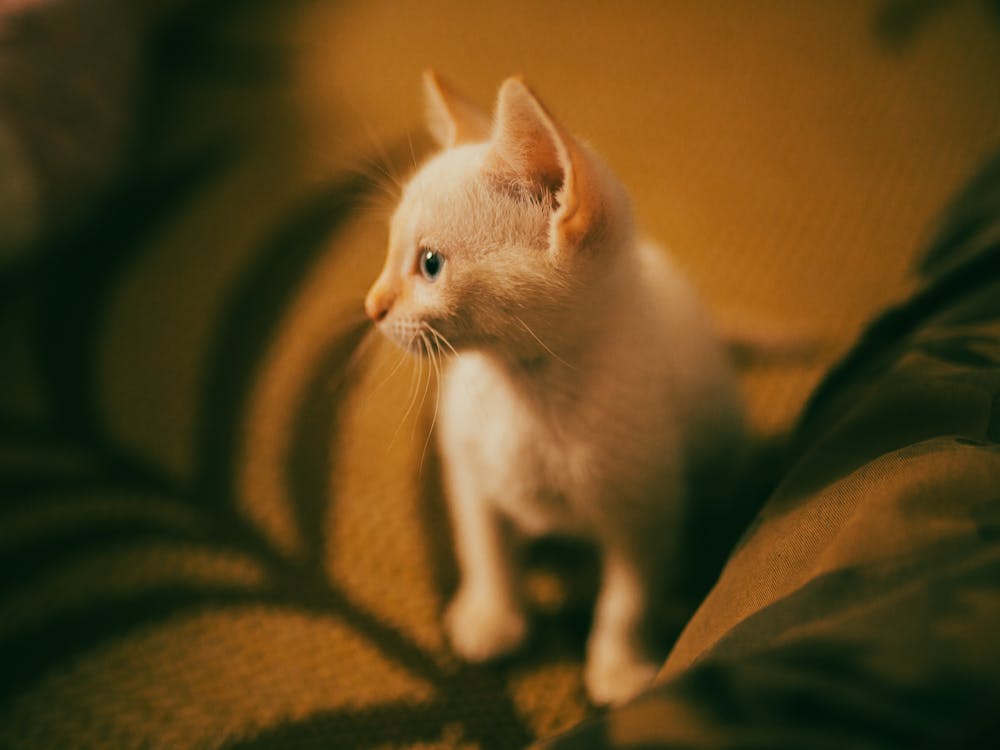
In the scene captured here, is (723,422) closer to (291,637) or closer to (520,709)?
(520,709)

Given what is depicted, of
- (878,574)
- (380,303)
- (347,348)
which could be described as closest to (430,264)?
(380,303)

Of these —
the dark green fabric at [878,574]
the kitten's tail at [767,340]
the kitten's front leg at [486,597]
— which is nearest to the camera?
the dark green fabric at [878,574]

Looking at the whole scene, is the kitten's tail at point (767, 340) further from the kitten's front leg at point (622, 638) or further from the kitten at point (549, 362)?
the kitten's front leg at point (622, 638)

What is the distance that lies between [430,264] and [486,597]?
409mm

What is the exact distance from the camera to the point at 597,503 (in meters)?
0.64

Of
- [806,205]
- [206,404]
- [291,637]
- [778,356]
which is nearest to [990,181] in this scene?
[778,356]

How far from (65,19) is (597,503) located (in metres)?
1.18

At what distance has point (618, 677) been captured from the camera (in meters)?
0.72

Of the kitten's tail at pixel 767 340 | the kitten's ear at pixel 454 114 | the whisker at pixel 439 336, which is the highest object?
the kitten's ear at pixel 454 114

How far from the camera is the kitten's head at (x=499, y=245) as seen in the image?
0.51 m

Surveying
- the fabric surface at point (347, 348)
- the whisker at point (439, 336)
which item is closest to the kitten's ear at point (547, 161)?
the whisker at point (439, 336)

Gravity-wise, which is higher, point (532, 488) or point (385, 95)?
point (385, 95)

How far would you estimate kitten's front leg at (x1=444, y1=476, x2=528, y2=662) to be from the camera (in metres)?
0.75

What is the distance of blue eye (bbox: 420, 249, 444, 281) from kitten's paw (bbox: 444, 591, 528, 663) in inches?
15.7
